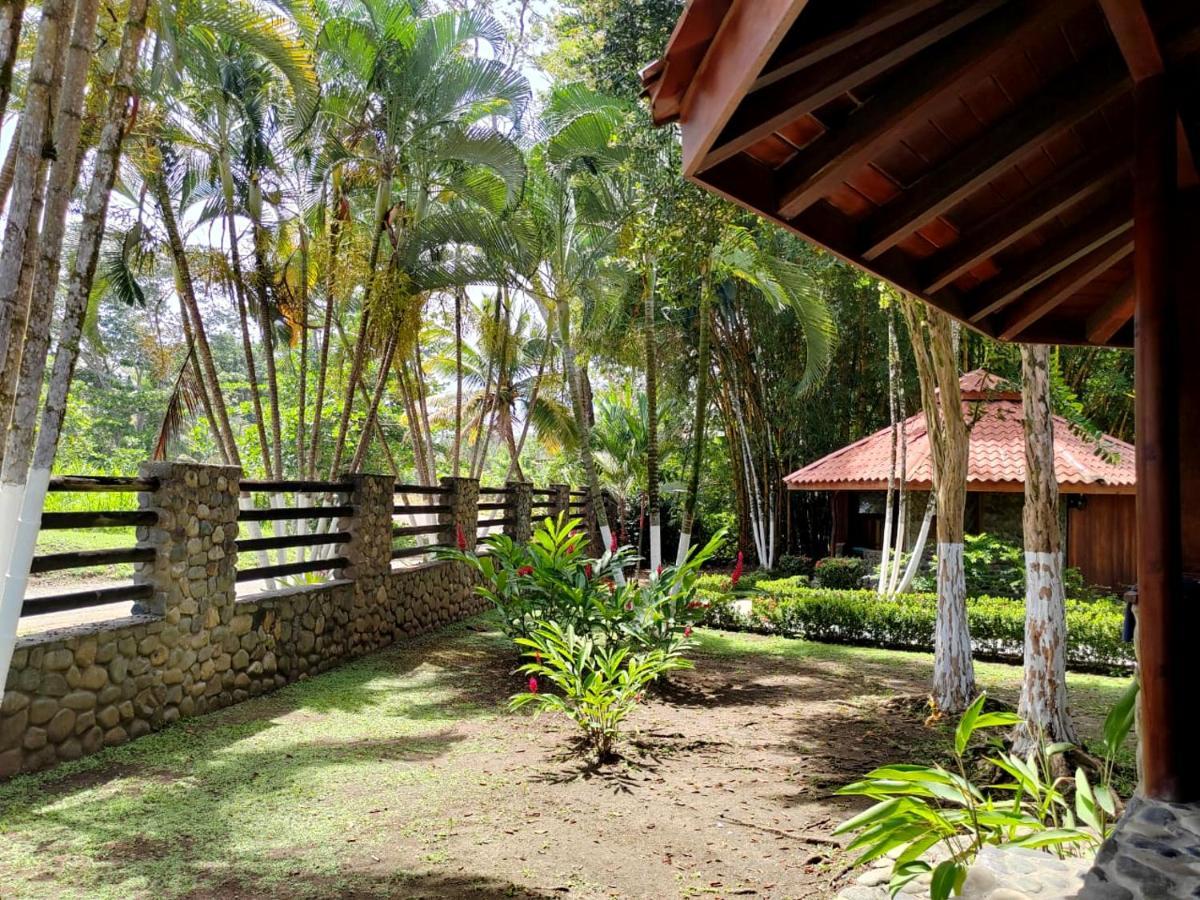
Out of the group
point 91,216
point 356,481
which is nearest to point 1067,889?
point 91,216

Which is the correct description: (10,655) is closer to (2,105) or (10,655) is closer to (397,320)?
(2,105)

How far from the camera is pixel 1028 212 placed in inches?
117

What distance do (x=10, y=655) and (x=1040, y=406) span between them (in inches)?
219

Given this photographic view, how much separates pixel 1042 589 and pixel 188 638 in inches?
206

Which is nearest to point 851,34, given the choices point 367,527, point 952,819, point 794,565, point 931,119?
point 931,119

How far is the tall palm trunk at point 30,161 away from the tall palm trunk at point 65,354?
0.77m

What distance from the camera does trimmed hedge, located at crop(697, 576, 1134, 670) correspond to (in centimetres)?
856

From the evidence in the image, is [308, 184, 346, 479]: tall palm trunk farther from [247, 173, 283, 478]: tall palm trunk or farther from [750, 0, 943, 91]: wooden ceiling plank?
[750, 0, 943, 91]: wooden ceiling plank

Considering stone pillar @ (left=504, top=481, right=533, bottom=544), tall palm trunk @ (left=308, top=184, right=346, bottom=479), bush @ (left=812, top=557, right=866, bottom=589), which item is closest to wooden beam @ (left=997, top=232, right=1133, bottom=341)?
tall palm trunk @ (left=308, top=184, right=346, bottom=479)

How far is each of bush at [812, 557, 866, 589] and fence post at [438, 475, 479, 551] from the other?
6.22 m

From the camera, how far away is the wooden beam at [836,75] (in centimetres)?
197

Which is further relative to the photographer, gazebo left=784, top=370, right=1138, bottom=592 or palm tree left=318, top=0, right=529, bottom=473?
gazebo left=784, top=370, right=1138, bottom=592

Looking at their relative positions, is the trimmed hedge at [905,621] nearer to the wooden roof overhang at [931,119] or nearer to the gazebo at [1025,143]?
the wooden roof overhang at [931,119]

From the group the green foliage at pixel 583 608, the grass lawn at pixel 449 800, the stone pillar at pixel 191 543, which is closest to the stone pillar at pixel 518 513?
the green foliage at pixel 583 608
